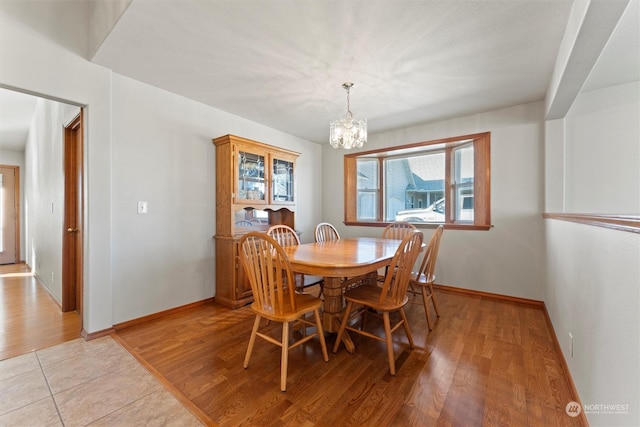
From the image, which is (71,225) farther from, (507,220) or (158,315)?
(507,220)

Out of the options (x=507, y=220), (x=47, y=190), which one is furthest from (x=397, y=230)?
(x=47, y=190)

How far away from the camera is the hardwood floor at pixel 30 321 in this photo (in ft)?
7.08

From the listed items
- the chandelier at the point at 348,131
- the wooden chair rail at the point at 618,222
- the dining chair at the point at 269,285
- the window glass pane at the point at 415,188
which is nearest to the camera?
the wooden chair rail at the point at 618,222

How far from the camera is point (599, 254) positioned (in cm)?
121

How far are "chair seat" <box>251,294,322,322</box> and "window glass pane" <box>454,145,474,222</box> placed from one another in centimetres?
265

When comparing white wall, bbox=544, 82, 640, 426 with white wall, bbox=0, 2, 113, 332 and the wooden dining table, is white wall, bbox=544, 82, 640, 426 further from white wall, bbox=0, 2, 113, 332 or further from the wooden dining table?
white wall, bbox=0, 2, 113, 332

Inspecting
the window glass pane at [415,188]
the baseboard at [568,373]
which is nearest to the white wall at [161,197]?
the window glass pane at [415,188]

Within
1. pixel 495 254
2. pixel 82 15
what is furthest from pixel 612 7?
pixel 82 15

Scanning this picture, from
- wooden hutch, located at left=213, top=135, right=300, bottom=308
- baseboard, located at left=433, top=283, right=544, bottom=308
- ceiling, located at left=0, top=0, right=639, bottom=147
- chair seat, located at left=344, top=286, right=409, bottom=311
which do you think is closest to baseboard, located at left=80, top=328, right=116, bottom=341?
wooden hutch, located at left=213, top=135, right=300, bottom=308

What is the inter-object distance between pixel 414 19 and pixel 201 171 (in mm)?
2521

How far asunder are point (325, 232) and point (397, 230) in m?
0.93

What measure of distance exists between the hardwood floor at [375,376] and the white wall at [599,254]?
25 cm

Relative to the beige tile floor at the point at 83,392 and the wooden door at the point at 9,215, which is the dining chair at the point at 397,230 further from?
the wooden door at the point at 9,215

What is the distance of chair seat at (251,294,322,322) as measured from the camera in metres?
1.68
